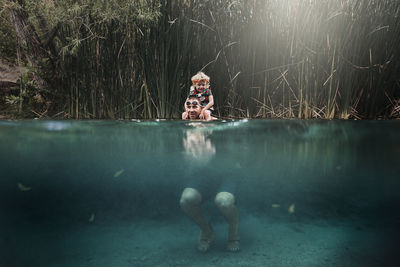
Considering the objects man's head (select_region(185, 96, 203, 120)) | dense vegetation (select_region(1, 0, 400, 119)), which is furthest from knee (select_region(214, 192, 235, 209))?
dense vegetation (select_region(1, 0, 400, 119))

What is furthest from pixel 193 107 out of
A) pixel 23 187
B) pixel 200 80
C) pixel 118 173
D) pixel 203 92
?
pixel 23 187

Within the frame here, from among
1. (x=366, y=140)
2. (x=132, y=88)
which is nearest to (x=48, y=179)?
(x=132, y=88)

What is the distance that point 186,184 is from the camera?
566 cm

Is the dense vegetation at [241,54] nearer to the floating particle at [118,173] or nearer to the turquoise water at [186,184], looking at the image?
the turquoise water at [186,184]

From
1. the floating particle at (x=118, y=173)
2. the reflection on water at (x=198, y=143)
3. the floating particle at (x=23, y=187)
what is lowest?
the floating particle at (x=23, y=187)

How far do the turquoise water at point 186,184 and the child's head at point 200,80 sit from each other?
2.26 feet

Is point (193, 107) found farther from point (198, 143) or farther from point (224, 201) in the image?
point (224, 201)

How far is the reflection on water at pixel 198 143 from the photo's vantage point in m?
3.85

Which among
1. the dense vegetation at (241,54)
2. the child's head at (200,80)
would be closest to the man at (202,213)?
the child's head at (200,80)

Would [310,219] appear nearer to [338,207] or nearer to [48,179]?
[338,207]

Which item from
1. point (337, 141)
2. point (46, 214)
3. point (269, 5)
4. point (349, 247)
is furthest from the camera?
point (46, 214)

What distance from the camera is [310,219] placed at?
314 inches

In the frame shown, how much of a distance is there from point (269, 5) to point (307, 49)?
0.99 meters

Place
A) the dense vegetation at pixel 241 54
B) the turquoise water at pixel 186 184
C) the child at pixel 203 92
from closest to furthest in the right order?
the turquoise water at pixel 186 184 < the child at pixel 203 92 < the dense vegetation at pixel 241 54
